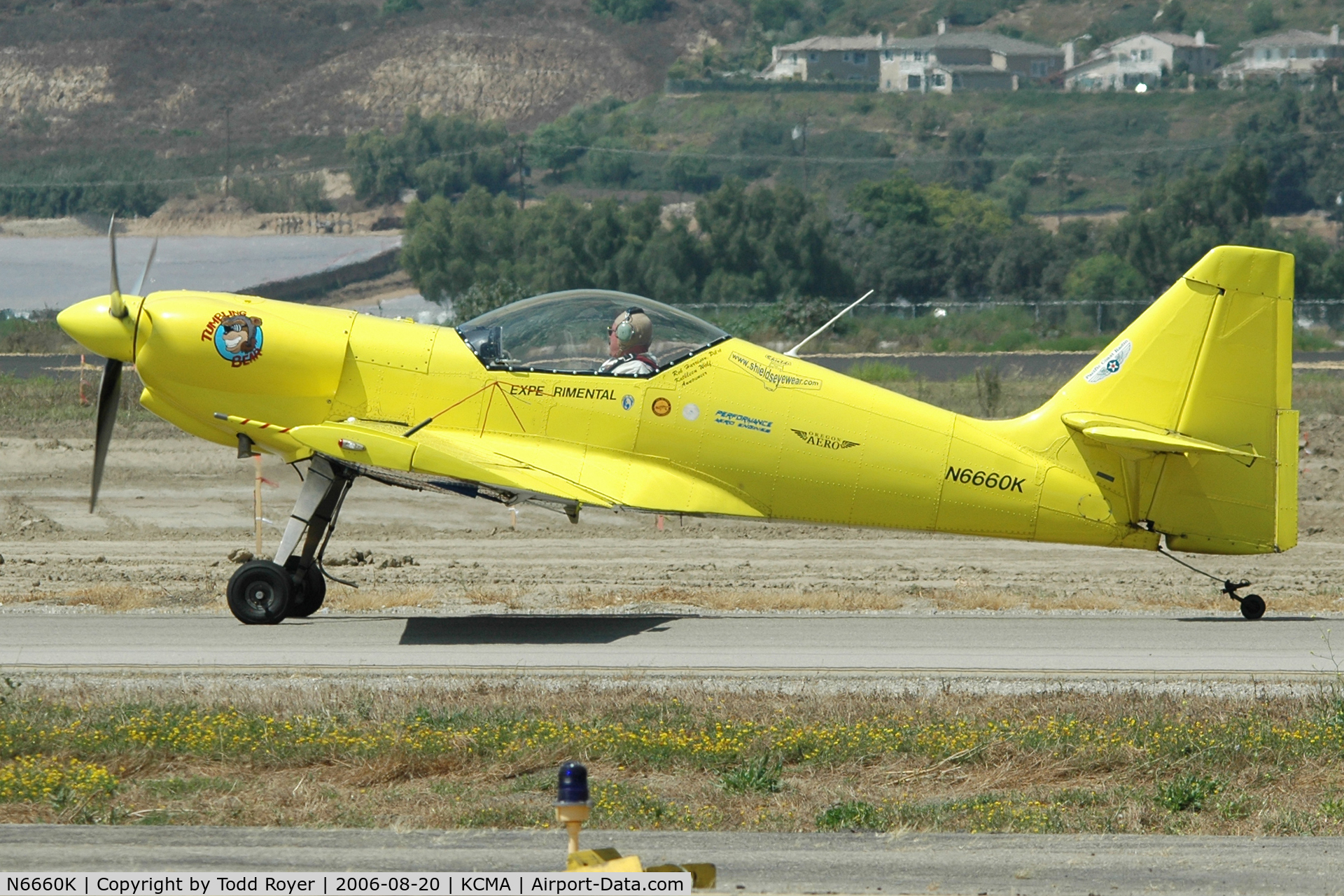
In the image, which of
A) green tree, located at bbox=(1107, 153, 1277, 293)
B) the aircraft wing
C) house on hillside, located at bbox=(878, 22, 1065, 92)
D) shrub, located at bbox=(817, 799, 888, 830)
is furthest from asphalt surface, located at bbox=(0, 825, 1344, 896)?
house on hillside, located at bbox=(878, 22, 1065, 92)

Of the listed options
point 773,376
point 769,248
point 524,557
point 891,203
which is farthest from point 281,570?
point 891,203

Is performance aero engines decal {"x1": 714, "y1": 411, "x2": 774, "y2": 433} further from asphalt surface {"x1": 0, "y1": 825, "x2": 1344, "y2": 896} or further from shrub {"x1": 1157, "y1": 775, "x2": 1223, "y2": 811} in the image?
asphalt surface {"x1": 0, "y1": 825, "x2": 1344, "y2": 896}

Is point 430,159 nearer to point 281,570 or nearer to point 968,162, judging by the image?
point 968,162

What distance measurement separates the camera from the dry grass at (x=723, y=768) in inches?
306

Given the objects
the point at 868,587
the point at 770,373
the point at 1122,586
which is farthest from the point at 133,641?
the point at 1122,586

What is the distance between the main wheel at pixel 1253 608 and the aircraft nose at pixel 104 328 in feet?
32.9

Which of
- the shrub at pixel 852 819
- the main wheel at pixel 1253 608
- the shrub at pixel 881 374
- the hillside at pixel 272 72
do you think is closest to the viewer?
the shrub at pixel 852 819

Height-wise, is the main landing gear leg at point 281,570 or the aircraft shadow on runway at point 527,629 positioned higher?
the main landing gear leg at point 281,570

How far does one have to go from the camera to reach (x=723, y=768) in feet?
29.2

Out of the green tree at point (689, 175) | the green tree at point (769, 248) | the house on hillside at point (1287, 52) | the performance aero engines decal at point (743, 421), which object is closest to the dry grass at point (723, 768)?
the performance aero engines decal at point (743, 421)

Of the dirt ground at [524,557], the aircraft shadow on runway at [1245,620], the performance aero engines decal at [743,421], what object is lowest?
the dirt ground at [524,557]

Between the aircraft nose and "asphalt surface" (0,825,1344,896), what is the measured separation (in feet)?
20.9

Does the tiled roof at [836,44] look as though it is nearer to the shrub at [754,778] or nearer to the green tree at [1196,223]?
the green tree at [1196,223]

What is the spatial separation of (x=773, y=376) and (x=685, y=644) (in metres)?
2.45
